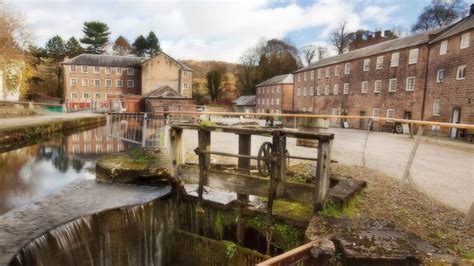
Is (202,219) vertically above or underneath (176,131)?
underneath

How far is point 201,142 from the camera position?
657cm

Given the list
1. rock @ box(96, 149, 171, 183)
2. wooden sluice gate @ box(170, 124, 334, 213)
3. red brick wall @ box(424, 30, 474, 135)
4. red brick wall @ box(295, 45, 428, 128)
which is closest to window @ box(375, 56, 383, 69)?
red brick wall @ box(295, 45, 428, 128)

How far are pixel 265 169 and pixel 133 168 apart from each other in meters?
4.09

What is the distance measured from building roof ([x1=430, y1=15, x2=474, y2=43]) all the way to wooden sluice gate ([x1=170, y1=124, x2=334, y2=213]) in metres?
22.6

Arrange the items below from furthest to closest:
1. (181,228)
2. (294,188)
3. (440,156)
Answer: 1. (440,156)
2. (181,228)
3. (294,188)

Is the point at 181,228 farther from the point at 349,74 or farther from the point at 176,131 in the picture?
the point at 349,74

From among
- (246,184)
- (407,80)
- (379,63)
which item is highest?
(379,63)

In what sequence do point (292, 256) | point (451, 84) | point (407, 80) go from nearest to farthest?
point (292, 256), point (451, 84), point (407, 80)

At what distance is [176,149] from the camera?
7191mm

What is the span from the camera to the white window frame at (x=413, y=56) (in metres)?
27.3

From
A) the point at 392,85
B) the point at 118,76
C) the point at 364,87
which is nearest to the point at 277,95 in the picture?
the point at 364,87

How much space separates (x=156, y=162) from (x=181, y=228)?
→ 2467 millimetres

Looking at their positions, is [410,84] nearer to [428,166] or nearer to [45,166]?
[428,166]

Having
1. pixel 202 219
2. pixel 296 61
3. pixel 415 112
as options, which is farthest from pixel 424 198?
pixel 296 61
